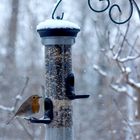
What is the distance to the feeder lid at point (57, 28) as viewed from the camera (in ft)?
12.5

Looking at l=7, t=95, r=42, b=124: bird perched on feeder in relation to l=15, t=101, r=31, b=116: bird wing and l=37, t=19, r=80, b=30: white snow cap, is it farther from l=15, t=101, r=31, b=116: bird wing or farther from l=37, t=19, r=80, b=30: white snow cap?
l=37, t=19, r=80, b=30: white snow cap

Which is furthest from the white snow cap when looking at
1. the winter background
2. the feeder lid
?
the winter background

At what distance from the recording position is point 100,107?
10.7 m

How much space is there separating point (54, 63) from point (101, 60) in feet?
27.5

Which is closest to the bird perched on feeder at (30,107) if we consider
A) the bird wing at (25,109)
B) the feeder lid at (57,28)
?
the bird wing at (25,109)

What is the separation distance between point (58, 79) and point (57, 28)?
1.01ft

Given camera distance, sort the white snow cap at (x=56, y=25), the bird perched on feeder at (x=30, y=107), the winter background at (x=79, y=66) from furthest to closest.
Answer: the winter background at (x=79, y=66), the bird perched on feeder at (x=30, y=107), the white snow cap at (x=56, y=25)

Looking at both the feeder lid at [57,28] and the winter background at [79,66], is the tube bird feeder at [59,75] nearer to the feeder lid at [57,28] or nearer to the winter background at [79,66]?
the feeder lid at [57,28]

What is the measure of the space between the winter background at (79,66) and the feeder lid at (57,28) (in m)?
4.45

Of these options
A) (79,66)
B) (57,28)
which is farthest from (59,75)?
(79,66)

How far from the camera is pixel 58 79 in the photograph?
3920 millimetres

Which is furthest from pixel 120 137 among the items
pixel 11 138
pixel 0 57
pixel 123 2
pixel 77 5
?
pixel 77 5

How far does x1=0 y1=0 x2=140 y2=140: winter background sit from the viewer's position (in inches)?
358

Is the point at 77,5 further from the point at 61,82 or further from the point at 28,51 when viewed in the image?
the point at 61,82
